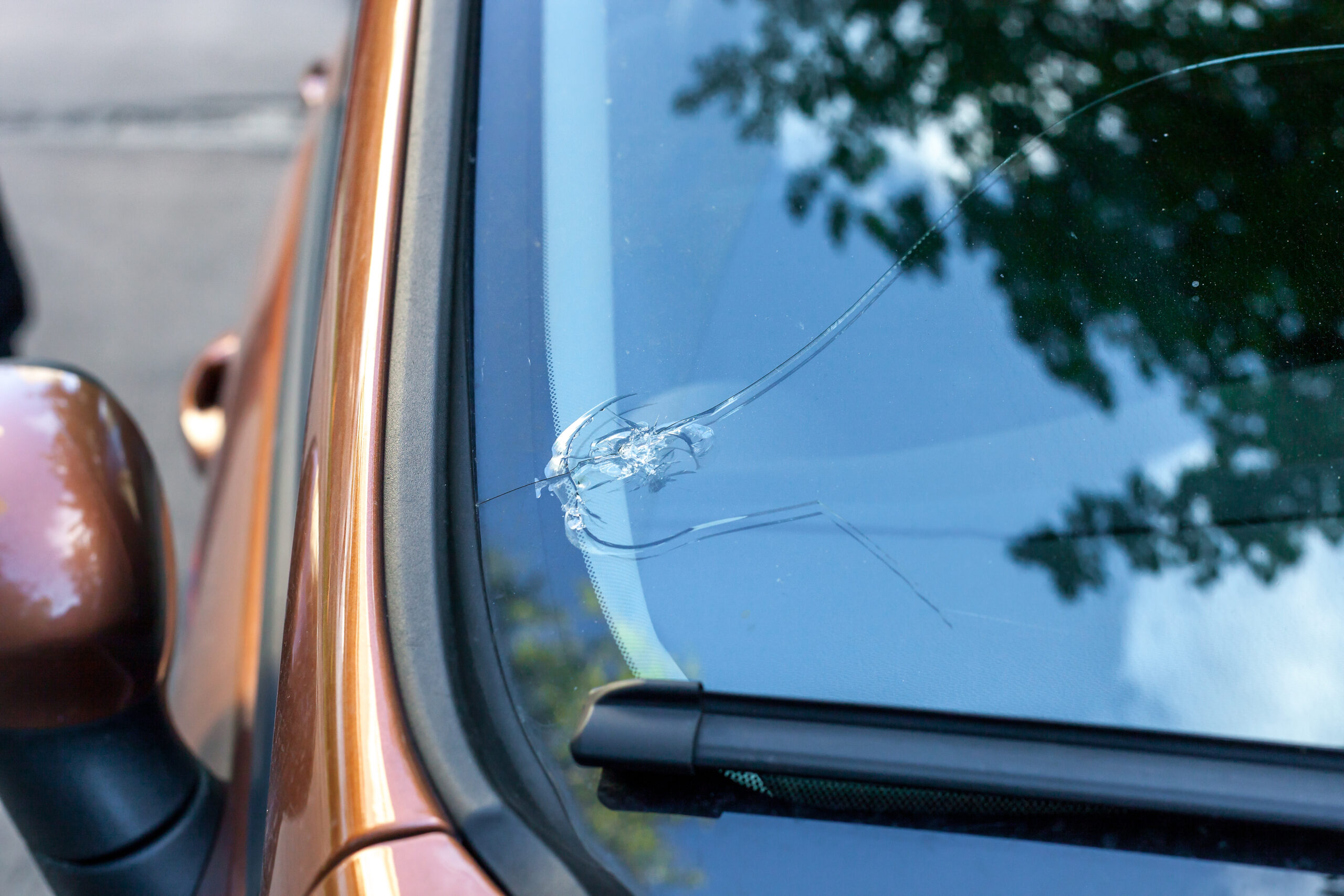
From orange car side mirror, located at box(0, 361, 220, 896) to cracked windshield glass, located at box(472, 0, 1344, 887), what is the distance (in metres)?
0.52

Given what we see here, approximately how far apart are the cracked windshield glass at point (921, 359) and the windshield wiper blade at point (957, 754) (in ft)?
0.10

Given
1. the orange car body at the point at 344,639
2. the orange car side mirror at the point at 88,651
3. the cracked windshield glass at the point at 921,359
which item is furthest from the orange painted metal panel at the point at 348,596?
the orange car side mirror at the point at 88,651

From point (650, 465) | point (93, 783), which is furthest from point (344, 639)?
point (93, 783)

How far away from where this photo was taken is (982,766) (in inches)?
36.4

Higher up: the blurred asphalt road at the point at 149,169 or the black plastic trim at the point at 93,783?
the blurred asphalt road at the point at 149,169

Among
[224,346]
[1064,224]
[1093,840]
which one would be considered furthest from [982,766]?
[224,346]

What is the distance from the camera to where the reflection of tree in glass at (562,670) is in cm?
95

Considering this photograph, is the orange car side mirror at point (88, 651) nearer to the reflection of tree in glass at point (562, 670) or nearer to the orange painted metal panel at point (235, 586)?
the orange painted metal panel at point (235, 586)

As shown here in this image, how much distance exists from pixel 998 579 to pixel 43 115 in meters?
6.11

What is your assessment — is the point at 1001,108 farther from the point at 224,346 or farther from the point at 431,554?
the point at 224,346

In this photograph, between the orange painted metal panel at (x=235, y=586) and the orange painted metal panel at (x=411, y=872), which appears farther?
the orange painted metal panel at (x=235, y=586)

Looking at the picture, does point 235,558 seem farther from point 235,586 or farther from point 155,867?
point 155,867

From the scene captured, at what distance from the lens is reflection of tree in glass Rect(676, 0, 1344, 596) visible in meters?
1.10

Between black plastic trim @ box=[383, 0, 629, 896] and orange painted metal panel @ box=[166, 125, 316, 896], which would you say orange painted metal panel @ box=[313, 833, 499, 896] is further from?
orange painted metal panel @ box=[166, 125, 316, 896]
